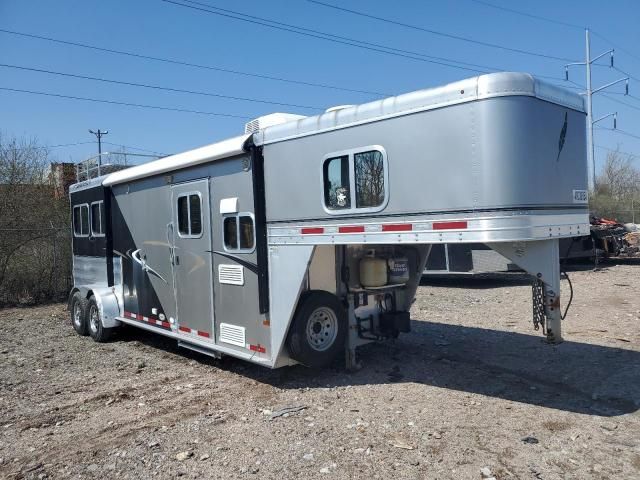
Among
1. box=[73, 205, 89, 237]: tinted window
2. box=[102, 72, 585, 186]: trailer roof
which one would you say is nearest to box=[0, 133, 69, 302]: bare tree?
box=[73, 205, 89, 237]: tinted window

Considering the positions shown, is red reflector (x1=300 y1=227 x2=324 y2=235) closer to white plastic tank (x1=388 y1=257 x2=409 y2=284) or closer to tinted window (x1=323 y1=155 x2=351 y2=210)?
tinted window (x1=323 y1=155 x2=351 y2=210)

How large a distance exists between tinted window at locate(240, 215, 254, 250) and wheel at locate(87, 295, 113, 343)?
155 inches

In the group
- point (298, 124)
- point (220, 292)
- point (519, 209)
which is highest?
point (298, 124)

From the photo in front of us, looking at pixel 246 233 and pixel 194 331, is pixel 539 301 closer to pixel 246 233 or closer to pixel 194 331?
pixel 246 233

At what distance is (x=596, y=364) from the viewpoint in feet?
21.6

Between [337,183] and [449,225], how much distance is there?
125cm

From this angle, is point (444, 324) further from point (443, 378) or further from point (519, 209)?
point (519, 209)

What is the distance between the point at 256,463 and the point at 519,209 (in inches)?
112

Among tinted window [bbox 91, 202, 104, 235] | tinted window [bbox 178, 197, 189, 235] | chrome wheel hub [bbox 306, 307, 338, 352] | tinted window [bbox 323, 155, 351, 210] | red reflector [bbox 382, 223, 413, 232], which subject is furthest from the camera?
tinted window [bbox 91, 202, 104, 235]

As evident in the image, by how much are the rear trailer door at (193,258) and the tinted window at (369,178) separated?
2275 millimetres

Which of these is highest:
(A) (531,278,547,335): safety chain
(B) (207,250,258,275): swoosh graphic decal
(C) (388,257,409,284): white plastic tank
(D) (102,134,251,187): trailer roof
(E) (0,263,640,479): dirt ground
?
(D) (102,134,251,187): trailer roof

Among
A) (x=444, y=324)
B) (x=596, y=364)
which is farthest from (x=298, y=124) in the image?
(x=444, y=324)

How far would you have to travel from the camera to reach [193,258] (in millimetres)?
6984

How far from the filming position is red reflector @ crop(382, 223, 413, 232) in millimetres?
4777
